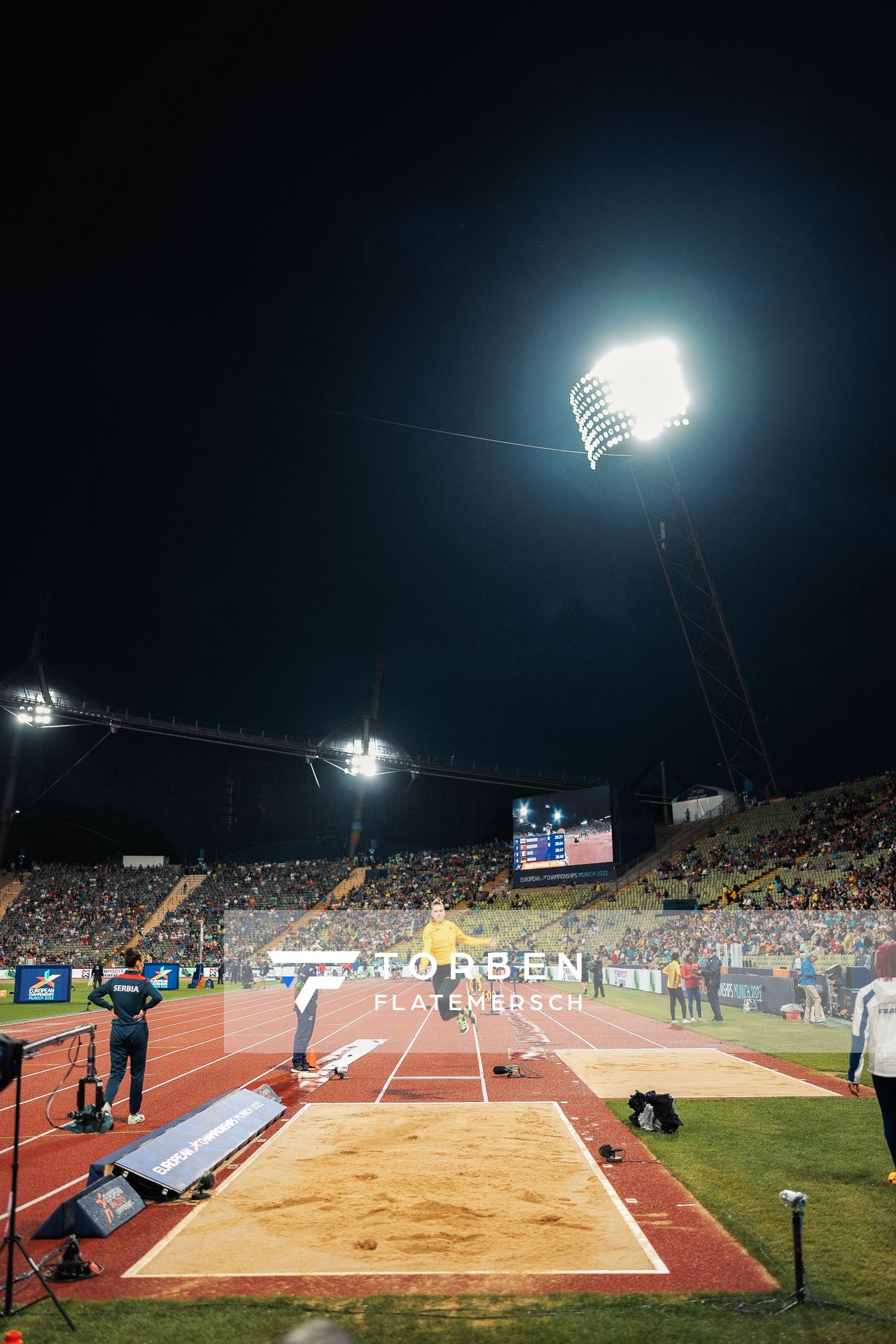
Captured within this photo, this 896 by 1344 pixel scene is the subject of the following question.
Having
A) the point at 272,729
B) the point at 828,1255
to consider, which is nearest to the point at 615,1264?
the point at 828,1255

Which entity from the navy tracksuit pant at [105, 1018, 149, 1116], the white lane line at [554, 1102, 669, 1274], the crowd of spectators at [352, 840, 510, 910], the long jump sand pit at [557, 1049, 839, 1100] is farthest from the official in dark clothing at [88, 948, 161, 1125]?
the crowd of spectators at [352, 840, 510, 910]

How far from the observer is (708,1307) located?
4402 mm

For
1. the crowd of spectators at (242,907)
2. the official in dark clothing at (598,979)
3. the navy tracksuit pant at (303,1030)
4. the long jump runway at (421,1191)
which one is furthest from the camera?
the crowd of spectators at (242,907)

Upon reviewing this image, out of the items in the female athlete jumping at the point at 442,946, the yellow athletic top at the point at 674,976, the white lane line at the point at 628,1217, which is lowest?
the yellow athletic top at the point at 674,976

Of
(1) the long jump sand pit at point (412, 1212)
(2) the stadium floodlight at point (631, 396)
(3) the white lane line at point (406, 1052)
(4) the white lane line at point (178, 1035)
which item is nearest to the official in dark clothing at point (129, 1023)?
(4) the white lane line at point (178, 1035)

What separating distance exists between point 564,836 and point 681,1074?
1310 inches

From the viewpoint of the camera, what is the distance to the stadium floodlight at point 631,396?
1347 inches

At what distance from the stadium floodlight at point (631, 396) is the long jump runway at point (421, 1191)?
27.8 m

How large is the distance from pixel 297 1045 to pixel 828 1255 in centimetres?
917

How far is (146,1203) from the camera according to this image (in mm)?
6336

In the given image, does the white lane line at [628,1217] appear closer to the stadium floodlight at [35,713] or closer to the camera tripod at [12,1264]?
the camera tripod at [12,1264]

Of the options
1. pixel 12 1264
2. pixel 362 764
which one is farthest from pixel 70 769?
pixel 12 1264

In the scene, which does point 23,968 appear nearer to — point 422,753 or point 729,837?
point 729,837

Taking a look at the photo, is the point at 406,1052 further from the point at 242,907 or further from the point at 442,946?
the point at 242,907
